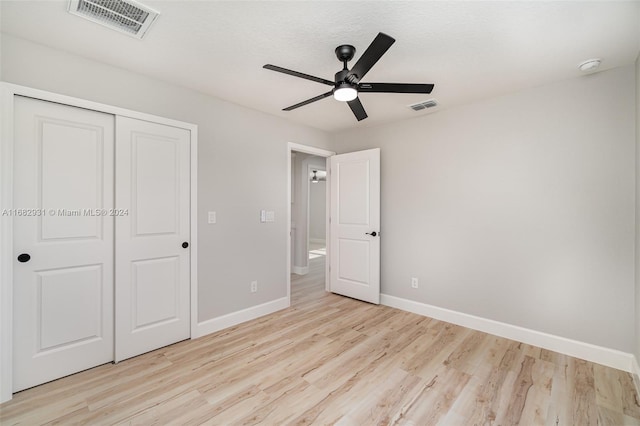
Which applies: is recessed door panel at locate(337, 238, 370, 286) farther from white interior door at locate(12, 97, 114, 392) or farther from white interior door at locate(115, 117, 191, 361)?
white interior door at locate(12, 97, 114, 392)

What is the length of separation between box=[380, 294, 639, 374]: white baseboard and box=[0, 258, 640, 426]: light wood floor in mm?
94

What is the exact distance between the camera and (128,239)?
2.53 meters

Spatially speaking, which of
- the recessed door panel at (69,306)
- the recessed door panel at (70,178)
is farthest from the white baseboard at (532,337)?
the recessed door panel at (70,178)

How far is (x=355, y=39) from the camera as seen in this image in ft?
6.68

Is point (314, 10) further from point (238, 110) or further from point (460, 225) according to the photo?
point (460, 225)

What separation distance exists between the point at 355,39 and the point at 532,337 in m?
3.17

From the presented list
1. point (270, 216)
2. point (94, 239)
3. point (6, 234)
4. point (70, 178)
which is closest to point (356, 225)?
point (270, 216)

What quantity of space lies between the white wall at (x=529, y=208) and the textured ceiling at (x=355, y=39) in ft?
1.33

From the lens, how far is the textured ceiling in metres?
1.75

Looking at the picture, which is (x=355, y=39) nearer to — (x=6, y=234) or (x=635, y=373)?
(x=6, y=234)

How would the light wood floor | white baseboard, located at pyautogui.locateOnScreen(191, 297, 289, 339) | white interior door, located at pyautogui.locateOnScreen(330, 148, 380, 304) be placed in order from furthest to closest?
white interior door, located at pyautogui.locateOnScreen(330, 148, 380, 304)
white baseboard, located at pyautogui.locateOnScreen(191, 297, 289, 339)
the light wood floor

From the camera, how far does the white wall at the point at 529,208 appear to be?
2.44m

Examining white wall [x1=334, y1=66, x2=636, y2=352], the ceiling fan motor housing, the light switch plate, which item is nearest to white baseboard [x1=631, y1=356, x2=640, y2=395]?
white wall [x1=334, y1=66, x2=636, y2=352]

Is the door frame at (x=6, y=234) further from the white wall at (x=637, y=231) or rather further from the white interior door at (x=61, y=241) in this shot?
the white wall at (x=637, y=231)
